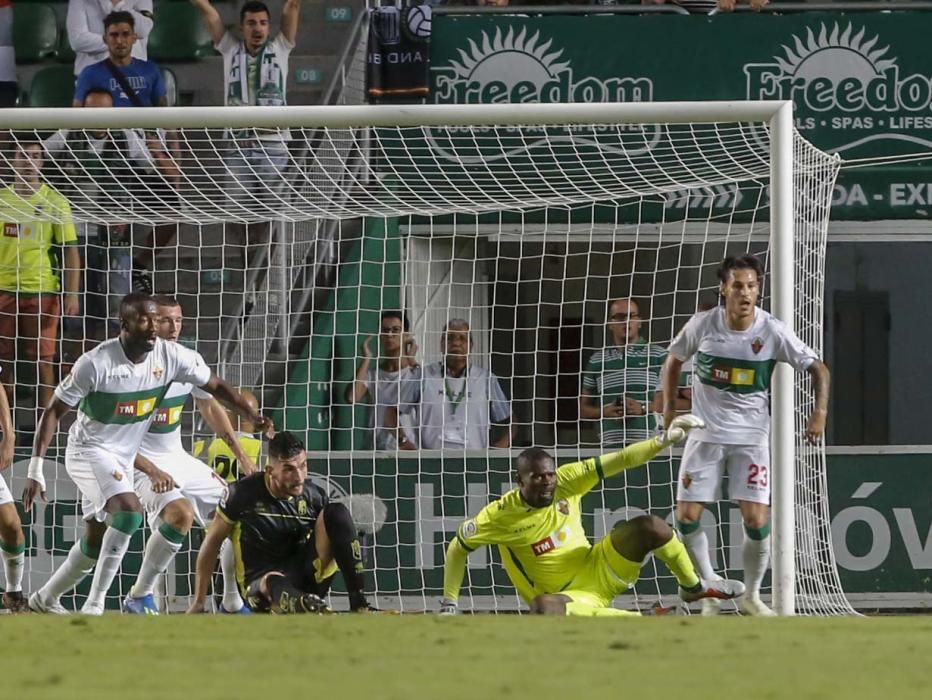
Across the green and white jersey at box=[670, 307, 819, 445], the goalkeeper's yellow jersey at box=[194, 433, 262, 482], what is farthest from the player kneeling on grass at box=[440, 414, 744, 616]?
the goalkeeper's yellow jersey at box=[194, 433, 262, 482]

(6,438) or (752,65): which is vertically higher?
(752,65)

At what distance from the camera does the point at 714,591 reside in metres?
8.84

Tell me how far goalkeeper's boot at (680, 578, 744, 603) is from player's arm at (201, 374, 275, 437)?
2250 millimetres

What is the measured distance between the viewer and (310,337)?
36.9ft

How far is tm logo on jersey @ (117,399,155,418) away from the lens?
9180 millimetres

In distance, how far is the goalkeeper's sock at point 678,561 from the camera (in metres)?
8.47

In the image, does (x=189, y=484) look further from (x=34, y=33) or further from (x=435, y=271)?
(x=34, y=33)

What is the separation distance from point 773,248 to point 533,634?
372 centimetres

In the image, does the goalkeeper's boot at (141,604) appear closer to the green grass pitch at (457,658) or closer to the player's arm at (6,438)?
the player's arm at (6,438)

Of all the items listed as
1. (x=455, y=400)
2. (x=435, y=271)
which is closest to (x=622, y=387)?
(x=455, y=400)

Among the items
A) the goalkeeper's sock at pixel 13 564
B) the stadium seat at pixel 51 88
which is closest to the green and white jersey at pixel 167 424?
the goalkeeper's sock at pixel 13 564

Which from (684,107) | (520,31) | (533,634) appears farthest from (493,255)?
(533,634)

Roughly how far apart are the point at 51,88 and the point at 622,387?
500 cm

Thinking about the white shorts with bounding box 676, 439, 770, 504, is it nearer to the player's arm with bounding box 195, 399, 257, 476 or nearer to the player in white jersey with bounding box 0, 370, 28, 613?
the player's arm with bounding box 195, 399, 257, 476
